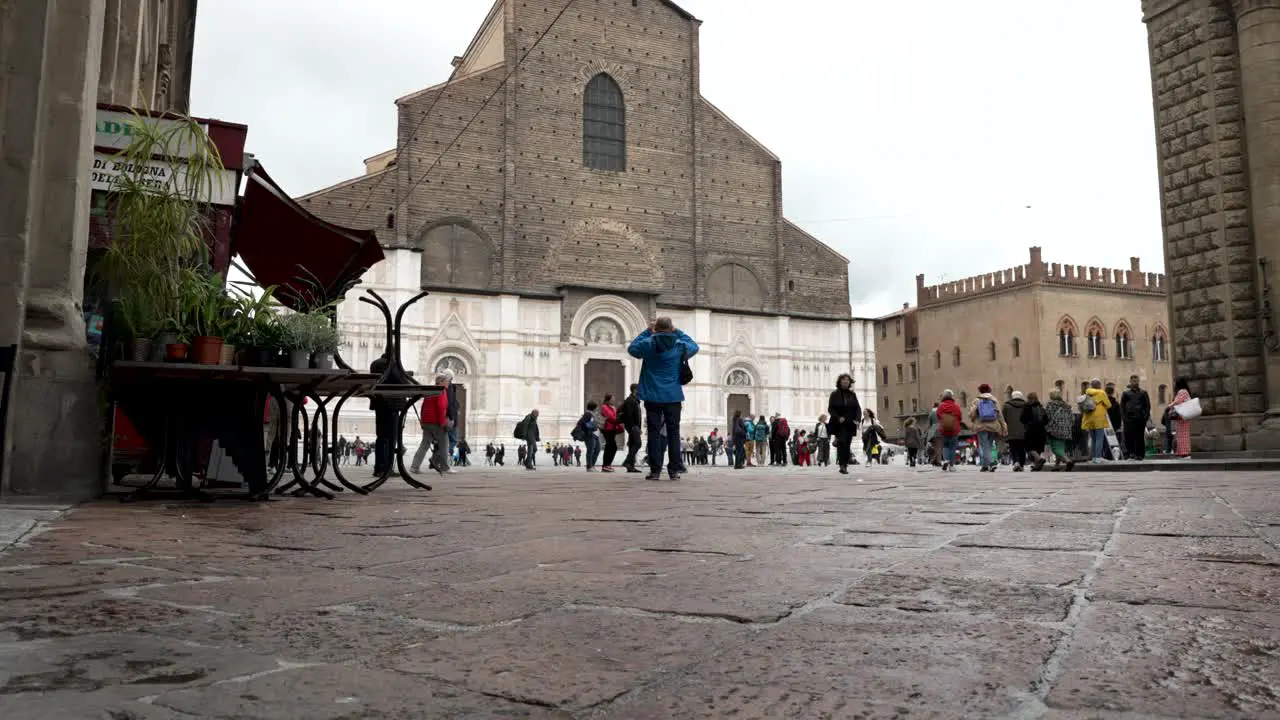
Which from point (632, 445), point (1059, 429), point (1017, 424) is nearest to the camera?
point (632, 445)

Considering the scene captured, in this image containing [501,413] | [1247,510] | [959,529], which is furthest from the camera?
[501,413]

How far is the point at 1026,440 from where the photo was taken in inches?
509

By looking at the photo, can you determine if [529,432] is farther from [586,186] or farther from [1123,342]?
[1123,342]

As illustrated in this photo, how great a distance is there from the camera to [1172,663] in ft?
4.35

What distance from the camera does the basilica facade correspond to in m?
29.4

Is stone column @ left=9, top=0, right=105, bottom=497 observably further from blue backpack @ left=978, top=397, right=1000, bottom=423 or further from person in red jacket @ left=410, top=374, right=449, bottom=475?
blue backpack @ left=978, top=397, right=1000, bottom=423

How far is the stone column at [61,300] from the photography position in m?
4.61

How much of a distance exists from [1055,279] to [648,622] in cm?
4720

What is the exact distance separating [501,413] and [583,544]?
87.9 ft

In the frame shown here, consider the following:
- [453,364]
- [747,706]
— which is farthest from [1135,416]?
[453,364]

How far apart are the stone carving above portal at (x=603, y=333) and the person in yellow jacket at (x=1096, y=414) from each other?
743 inches

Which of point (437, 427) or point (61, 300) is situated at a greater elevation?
point (61, 300)

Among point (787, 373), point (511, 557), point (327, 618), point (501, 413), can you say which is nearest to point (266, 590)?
point (327, 618)

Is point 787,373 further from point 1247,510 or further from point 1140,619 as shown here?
point 1140,619
